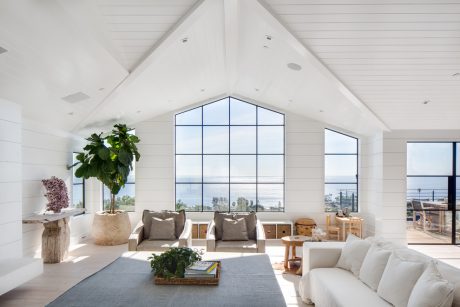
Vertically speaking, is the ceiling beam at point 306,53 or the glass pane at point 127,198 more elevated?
the ceiling beam at point 306,53

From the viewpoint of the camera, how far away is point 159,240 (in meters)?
5.81

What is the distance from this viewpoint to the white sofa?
2918 millimetres

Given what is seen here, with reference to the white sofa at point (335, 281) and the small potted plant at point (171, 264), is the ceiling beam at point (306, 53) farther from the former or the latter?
the small potted plant at point (171, 264)

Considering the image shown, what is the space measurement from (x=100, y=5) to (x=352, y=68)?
3.30m

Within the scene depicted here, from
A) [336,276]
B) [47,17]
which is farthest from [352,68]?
[47,17]

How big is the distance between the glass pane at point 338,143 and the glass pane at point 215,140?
248 cm

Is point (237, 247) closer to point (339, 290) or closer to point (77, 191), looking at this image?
point (339, 290)

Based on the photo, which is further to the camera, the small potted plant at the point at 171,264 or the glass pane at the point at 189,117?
the glass pane at the point at 189,117

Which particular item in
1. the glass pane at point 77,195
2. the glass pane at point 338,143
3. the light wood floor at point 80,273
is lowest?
the light wood floor at point 80,273

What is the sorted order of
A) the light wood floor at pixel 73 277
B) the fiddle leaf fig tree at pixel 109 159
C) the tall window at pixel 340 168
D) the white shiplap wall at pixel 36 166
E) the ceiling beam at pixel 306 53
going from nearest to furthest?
the ceiling beam at pixel 306 53, the light wood floor at pixel 73 277, the white shiplap wall at pixel 36 166, the fiddle leaf fig tree at pixel 109 159, the tall window at pixel 340 168

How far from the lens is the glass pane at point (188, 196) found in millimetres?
8750

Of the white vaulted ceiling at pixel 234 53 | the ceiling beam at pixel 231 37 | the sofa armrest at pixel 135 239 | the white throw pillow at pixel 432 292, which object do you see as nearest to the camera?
the white throw pillow at pixel 432 292

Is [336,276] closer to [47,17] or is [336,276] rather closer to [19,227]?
[47,17]

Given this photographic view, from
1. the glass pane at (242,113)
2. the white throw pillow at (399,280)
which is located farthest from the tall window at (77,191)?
the white throw pillow at (399,280)
